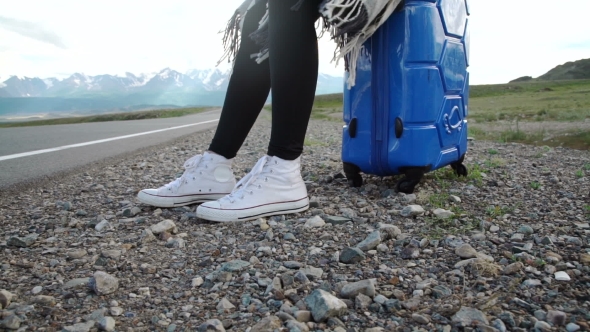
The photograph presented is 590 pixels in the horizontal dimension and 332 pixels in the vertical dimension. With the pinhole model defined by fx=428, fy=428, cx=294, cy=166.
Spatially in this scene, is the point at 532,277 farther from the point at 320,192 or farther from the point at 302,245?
the point at 320,192

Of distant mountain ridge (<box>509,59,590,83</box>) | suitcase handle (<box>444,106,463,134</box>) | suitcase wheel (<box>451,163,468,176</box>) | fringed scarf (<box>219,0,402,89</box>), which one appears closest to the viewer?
fringed scarf (<box>219,0,402,89</box>)

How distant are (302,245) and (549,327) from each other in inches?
35.1

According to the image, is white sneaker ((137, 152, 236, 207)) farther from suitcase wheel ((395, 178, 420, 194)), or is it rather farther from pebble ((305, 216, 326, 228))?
suitcase wheel ((395, 178, 420, 194))

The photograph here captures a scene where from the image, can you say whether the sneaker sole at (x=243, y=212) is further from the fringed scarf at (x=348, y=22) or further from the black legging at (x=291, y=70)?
the fringed scarf at (x=348, y=22)

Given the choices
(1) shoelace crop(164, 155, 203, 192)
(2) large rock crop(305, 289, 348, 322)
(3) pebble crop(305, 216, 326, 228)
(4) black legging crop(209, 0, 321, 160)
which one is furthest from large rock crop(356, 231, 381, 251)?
(1) shoelace crop(164, 155, 203, 192)

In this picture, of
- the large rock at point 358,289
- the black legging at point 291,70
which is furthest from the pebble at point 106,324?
the black legging at point 291,70

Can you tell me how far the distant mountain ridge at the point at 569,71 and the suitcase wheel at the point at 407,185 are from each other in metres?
115

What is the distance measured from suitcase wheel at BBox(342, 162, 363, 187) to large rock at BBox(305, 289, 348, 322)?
141 centimetres

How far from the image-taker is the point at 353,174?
104 inches

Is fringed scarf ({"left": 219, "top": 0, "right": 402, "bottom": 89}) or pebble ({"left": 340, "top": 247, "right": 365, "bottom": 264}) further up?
fringed scarf ({"left": 219, "top": 0, "right": 402, "bottom": 89})

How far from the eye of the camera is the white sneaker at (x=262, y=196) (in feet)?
6.55

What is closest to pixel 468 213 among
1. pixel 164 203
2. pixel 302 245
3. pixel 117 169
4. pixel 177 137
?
pixel 302 245

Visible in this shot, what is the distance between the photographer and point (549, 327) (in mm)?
1085

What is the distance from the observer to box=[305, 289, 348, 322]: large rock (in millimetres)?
1171
